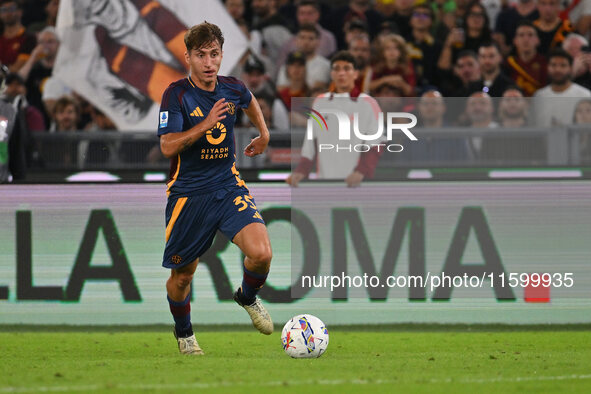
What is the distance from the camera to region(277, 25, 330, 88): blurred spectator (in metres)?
12.8

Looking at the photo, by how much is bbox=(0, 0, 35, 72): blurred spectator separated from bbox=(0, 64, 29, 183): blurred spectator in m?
3.27

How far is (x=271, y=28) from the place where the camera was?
14.0m

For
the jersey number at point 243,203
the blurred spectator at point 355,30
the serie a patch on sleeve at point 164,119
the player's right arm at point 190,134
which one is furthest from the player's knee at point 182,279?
the blurred spectator at point 355,30

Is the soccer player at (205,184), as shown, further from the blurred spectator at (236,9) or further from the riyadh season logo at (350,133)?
the blurred spectator at (236,9)

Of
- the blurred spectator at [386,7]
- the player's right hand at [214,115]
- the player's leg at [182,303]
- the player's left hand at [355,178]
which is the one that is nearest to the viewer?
the player's right hand at [214,115]

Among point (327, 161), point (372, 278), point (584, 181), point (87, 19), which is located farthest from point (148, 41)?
point (584, 181)

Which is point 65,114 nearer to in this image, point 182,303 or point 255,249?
point 182,303

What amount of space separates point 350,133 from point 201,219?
2.81 metres

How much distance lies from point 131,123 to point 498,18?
5.19 metres

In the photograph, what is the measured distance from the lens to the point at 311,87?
12625 millimetres

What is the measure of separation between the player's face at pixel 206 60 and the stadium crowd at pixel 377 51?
372cm

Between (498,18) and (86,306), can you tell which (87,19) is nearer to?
(86,306)

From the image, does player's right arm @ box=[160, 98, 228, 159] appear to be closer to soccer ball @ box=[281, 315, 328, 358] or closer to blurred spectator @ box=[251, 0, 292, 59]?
soccer ball @ box=[281, 315, 328, 358]

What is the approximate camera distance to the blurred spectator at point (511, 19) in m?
13.9
